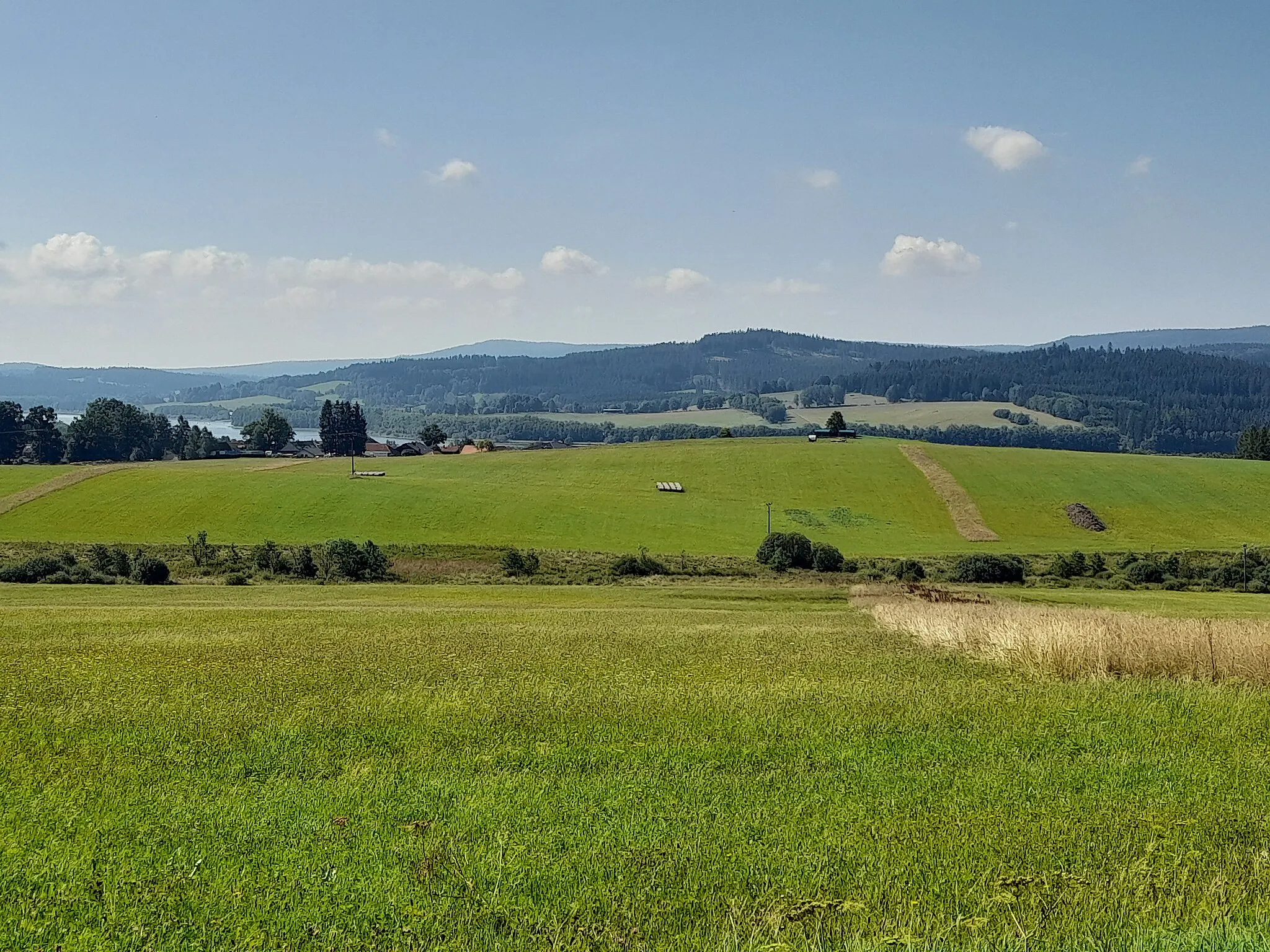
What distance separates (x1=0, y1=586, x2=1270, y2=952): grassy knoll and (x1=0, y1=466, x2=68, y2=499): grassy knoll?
89.9m

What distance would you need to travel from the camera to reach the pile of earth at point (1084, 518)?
300 feet

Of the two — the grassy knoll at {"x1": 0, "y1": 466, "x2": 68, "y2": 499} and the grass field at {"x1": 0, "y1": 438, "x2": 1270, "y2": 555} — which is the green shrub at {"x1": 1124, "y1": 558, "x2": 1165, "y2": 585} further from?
the grassy knoll at {"x1": 0, "y1": 466, "x2": 68, "y2": 499}

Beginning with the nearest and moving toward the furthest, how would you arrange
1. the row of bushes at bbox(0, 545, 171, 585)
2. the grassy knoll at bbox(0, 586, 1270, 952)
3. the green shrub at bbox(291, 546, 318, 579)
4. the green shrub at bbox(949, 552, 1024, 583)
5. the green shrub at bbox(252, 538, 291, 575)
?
the grassy knoll at bbox(0, 586, 1270, 952) → the row of bushes at bbox(0, 545, 171, 585) → the green shrub at bbox(291, 546, 318, 579) → the green shrub at bbox(252, 538, 291, 575) → the green shrub at bbox(949, 552, 1024, 583)

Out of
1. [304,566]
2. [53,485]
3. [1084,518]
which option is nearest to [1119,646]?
[304,566]

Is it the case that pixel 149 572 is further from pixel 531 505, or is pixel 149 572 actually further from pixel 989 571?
pixel 989 571

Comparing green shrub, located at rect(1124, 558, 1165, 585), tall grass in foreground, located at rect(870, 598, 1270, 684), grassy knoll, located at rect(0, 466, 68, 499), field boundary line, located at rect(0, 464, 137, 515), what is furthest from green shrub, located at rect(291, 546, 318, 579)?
green shrub, located at rect(1124, 558, 1165, 585)

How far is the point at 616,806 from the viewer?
33.8ft

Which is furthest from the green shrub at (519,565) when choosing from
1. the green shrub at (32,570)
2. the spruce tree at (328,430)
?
the spruce tree at (328,430)

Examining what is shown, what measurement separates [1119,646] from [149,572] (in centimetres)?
5340

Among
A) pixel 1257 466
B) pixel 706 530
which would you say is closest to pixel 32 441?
pixel 706 530

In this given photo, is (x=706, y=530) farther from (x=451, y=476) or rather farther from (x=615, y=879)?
(x=615, y=879)

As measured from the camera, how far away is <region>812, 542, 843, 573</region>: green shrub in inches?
2699

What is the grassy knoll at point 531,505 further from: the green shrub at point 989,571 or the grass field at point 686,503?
the green shrub at point 989,571

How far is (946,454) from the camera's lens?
409 feet
